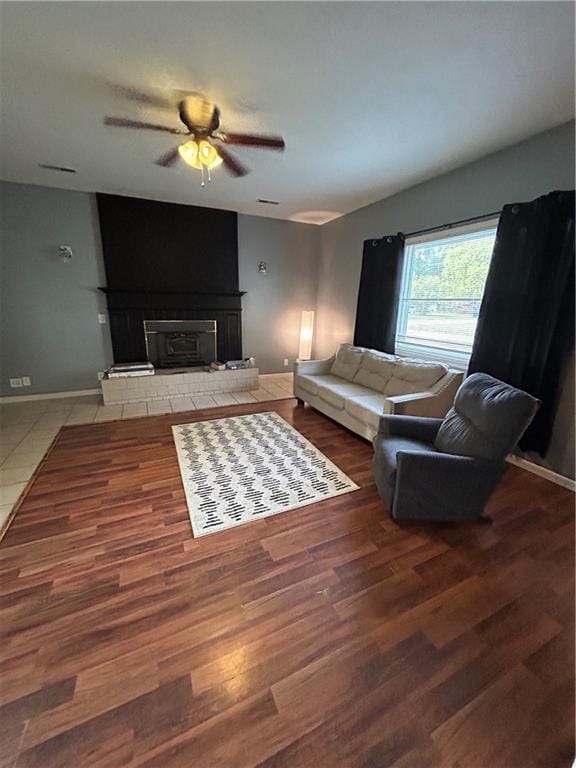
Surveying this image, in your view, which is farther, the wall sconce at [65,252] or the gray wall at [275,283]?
the gray wall at [275,283]

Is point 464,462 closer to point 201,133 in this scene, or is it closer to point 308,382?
point 308,382

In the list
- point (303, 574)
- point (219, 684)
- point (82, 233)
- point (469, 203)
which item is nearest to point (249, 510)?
point (303, 574)

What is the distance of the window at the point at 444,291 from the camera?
9.87 feet

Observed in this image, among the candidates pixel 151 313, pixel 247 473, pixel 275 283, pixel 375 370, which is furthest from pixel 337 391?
pixel 151 313

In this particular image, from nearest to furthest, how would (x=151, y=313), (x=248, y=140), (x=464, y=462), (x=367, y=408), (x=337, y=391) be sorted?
(x=464, y=462), (x=248, y=140), (x=367, y=408), (x=337, y=391), (x=151, y=313)

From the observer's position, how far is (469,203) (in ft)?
9.58

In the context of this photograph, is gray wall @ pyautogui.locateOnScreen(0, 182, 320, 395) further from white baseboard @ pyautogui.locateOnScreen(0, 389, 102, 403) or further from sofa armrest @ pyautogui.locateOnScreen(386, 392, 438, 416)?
sofa armrest @ pyautogui.locateOnScreen(386, 392, 438, 416)

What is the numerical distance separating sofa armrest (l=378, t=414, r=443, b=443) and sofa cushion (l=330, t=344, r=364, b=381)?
1552mm

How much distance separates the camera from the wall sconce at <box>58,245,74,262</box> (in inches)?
151

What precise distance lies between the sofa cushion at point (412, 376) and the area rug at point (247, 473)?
110cm

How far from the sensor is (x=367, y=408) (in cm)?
287

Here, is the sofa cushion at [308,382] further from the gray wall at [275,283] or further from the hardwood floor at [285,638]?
the hardwood floor at [285,638]

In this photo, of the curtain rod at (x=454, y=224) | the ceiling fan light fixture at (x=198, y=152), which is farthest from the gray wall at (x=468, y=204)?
the ceiling fan light fixture at (x=198, y=152)

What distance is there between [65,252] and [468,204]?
4.75m
